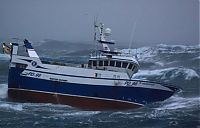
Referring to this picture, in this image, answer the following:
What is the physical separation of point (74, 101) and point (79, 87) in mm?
1311

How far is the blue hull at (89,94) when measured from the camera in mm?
33656

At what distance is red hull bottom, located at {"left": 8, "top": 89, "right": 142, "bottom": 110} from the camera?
33.6m

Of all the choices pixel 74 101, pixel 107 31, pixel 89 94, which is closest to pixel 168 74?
pixel 107 31

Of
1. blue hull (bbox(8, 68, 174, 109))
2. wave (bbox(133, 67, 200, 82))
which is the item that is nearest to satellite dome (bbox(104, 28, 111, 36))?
blue hull (bbox(8, 68, 174, 109))

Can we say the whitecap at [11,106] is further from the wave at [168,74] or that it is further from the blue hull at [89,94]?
the wave at [168,74]

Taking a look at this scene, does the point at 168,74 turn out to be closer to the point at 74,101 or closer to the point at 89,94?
the point at 89,94

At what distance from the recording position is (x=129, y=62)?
3491 centimetres

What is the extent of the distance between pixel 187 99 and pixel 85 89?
10.0m

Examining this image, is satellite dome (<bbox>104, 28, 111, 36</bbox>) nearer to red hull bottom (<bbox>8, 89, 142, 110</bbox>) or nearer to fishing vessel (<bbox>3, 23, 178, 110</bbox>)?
fishing vessel (<bbox>3, 23, 178, 110</bbox>)

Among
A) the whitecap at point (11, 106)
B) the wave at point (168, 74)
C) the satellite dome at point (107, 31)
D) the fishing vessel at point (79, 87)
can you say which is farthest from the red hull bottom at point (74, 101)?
the wave at point (168, 74)

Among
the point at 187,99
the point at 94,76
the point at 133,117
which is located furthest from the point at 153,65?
the point at 133,117

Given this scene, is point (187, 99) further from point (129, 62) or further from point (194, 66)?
point (194, 66)

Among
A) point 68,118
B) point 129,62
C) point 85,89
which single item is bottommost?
point 68,118

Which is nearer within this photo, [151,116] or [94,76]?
[151,116]
